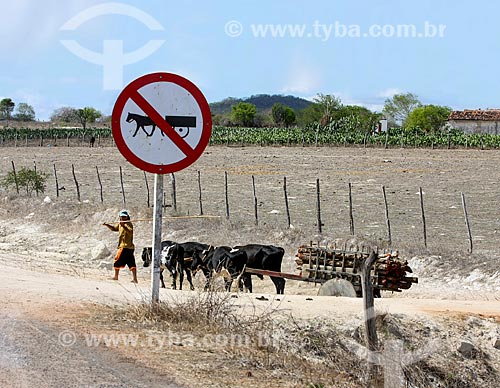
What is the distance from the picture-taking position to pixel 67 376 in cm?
619

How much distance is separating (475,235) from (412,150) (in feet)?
140

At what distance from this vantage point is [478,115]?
99750 mm

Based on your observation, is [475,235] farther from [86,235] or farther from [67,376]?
[67,376]

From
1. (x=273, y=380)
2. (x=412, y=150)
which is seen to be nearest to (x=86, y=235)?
(x=273, y=380)

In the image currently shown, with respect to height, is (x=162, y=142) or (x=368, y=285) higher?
(x=162, y=142)

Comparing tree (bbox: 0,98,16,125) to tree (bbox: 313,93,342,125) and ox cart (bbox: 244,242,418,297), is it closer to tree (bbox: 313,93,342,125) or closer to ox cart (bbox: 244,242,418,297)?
tree (bbox: 313,93,342,125)

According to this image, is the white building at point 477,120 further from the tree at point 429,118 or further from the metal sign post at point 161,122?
the metal sign post at point 161,122

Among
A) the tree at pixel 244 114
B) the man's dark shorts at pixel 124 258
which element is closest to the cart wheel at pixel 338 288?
Result: the man's dark shorts at pixel 124 258

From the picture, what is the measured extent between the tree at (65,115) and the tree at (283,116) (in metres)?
33.8

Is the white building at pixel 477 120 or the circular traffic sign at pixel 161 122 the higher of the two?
the white building at pixel 477 120

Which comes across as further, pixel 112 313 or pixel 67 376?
pixel 112 313

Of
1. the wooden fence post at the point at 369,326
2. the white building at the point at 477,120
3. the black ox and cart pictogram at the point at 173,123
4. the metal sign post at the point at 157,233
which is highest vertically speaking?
the white building at the point at 477,120

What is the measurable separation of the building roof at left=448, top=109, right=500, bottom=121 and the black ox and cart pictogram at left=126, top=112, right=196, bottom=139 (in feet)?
310

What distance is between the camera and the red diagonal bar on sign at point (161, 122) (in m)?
7.68
